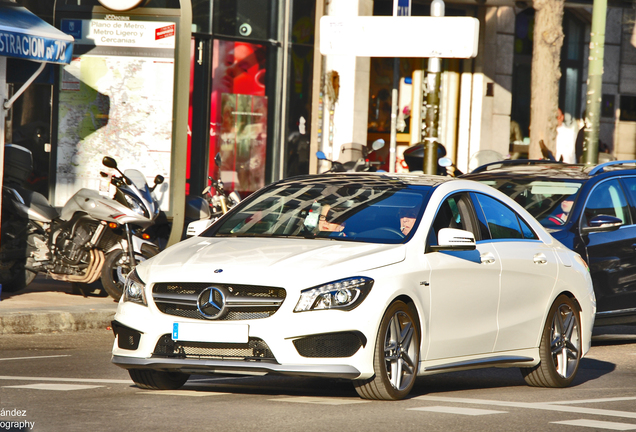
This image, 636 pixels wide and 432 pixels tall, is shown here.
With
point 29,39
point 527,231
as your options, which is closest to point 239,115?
point 29,39

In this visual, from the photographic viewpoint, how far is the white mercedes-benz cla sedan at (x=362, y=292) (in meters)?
6.87

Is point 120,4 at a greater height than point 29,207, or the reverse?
point 120,4

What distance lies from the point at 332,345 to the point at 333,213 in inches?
49.0

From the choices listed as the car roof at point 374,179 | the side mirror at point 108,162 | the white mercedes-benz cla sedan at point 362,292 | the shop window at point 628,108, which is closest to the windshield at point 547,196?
the white mercedes-benz cla sedan at point 362,292

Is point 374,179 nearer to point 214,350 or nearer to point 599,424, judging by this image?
point 214,350

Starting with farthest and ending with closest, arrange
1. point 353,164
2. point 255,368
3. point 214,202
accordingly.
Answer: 1. point 353,164
2. point 214,202
3. point 255,368

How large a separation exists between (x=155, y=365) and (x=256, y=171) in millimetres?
13836

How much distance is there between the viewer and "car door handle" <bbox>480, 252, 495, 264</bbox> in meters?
8.08

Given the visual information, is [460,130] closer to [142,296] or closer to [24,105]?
[24,105]

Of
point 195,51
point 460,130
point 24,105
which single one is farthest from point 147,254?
point 460,130

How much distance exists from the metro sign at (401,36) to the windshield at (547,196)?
1.96m

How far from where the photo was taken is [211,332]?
687 centimetres

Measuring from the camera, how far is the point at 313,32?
21609 mm

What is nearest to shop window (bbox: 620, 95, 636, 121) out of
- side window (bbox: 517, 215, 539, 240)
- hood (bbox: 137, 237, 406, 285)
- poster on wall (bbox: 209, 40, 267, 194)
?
poster on wall (bbox: 209, 40, 267, 194)
